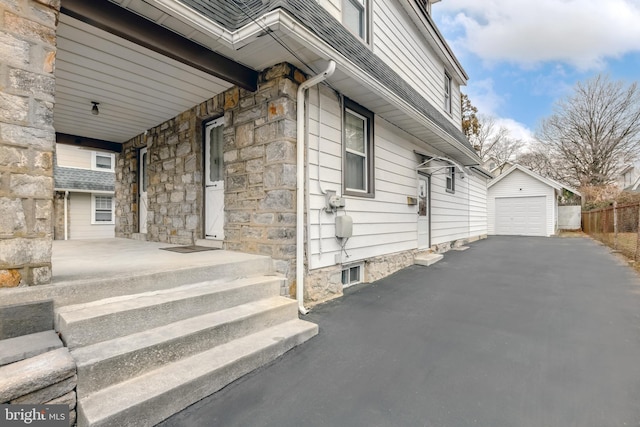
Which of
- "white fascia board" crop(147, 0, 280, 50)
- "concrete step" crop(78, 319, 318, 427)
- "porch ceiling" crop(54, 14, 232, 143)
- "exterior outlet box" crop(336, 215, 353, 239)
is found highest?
"white fascia board" crop(147, 0, 280, 50)

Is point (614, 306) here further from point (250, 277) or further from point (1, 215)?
point (1, 215)

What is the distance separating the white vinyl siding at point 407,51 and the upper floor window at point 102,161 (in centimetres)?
1290

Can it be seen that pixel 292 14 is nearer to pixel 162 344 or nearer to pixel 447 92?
pixel 162 344

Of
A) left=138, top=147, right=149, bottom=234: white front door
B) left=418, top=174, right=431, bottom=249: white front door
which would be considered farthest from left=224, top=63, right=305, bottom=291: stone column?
left=418, top=174, right=431, bottom=249: white front door

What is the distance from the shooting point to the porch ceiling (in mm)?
3047

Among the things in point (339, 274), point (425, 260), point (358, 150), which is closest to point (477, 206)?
point (425, 260)

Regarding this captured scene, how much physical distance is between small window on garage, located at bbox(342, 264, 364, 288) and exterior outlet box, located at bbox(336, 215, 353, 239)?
74 cm

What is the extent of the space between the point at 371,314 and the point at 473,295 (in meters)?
1.83

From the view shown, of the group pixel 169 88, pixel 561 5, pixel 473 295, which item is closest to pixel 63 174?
pixel 169 88

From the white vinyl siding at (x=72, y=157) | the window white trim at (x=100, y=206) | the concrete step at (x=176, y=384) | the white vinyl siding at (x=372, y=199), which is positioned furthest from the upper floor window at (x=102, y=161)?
the concrete step at (x=176, y=384)

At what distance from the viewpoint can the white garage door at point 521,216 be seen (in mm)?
15531

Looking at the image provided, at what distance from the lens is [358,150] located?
4.98 m

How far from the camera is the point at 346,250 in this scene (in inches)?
178

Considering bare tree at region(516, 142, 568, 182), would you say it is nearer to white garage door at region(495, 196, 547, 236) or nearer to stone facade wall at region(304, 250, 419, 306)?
white garage door at region(495, 196, 547, 236)
